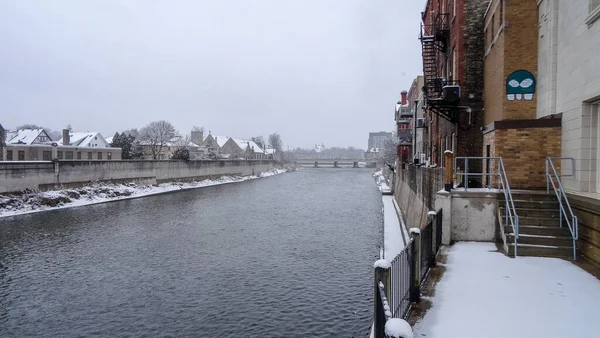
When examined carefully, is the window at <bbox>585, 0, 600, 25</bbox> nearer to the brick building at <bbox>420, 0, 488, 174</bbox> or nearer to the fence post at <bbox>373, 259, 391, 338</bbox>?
the brick building at <bbox>420, 0, 488, 174</bbox>

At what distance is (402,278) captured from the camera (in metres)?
6.28

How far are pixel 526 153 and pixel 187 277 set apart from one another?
38.4 feet

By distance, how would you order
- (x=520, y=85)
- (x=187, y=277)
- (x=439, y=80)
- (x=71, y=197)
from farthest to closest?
(x=71, y=197), (x=439, y=80), (x=187, y=277), (x=520, y=85)

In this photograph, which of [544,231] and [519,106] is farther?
[519,106]

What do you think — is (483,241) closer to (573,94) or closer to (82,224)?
(573,94)

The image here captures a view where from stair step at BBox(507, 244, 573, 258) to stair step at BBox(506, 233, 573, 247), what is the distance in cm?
18

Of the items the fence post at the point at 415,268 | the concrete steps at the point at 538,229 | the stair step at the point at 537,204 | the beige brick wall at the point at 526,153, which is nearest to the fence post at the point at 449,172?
the concrete steps at the point at 538,229

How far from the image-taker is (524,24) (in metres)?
12.4

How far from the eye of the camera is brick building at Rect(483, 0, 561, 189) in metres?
11.4

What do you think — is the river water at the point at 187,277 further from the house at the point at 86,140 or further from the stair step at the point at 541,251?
the house at the point at 86,140

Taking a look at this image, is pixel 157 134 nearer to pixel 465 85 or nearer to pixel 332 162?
pixel 465 85

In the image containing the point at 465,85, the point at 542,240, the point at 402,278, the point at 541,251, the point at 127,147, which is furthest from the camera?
the point at 127,147

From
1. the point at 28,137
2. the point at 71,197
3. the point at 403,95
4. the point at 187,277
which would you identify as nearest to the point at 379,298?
the point at 187,277

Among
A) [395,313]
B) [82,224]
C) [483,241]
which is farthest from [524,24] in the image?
[82,224]
